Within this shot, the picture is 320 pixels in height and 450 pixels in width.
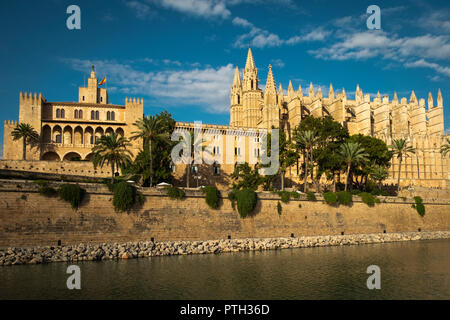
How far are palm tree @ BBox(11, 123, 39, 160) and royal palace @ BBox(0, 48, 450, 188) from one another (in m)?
0.62

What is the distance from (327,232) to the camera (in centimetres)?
3716

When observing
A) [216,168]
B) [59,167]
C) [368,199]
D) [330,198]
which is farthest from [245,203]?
[59,167]

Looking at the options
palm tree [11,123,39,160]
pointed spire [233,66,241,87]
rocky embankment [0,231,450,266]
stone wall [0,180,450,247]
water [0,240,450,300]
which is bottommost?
water [0,240,450,300]

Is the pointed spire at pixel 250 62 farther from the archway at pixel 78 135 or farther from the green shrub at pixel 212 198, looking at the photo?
the green shrub at pixel 212 198

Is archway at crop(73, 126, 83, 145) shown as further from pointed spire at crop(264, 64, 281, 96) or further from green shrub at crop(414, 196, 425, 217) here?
green shrub at crop(414, 196, 425, 217)

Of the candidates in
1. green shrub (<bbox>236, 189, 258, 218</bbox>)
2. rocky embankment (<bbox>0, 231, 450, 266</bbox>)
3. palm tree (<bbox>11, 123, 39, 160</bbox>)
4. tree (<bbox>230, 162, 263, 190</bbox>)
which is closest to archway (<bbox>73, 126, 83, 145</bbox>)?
palm tree (<bbox>11, 123, 39, 160</bbox>)

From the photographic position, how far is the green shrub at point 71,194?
26.6 meters

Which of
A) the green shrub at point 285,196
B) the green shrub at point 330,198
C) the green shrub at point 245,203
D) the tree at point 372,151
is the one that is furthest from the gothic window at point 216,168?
the green shrub at point 245,203

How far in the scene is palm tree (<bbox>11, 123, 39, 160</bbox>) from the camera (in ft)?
149

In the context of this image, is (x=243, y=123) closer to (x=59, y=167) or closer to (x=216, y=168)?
(x=216, y=168)

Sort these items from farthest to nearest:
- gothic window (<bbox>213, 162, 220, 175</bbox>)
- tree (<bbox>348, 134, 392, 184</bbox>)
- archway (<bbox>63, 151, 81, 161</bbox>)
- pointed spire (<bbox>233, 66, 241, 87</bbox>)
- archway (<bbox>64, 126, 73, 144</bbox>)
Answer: pointed spire (<bbox>233, 66, 241, 87</bbox>) → tree (<bbox>348, 134, 392, 184</bbox>) → gothic window (<bbox>213, 162, 220, 175</bbox>) → archway (<bbox>64, 126, 73, 144</bbox>) → archway (<bbox>63, 151, 81, 161</bbox>)

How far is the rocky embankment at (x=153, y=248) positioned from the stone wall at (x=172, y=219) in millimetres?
1111

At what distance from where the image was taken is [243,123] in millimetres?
71000

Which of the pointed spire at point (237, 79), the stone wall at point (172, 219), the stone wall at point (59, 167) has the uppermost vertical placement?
the pointed spire at point (237, 79)
